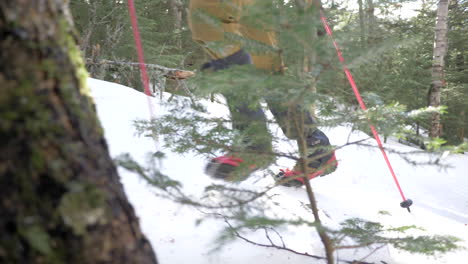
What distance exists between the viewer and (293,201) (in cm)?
224

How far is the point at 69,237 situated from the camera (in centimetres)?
59

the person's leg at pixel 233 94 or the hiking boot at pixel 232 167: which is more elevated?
the person's leg at pixel 233 94

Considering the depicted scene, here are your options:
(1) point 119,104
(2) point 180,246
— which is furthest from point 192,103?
(1) point 119,104

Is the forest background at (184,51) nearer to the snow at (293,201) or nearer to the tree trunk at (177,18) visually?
the tree trunk at (177,18)

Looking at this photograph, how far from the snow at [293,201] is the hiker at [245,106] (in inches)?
4.1

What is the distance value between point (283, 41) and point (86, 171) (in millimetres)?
598

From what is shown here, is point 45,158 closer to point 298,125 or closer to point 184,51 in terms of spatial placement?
point 298,125

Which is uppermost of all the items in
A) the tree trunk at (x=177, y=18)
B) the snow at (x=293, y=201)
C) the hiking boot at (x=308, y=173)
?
the tree trunk at (x=177, y=18)

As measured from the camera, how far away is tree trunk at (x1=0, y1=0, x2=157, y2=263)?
1.84 ft

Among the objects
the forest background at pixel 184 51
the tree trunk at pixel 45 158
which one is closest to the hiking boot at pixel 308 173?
the tree trunk at pixel 45 158

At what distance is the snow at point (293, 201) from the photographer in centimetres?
154

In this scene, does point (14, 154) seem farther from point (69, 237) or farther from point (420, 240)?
point (420, 240)

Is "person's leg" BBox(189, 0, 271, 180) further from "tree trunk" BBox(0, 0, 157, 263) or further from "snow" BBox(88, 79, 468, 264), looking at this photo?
"tree trunk" BBox(0, 0, 157, 263)

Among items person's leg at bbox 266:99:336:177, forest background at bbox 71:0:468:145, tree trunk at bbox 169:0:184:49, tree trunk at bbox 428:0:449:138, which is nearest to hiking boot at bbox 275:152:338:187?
person's leg at bbox 266:99:336:177
